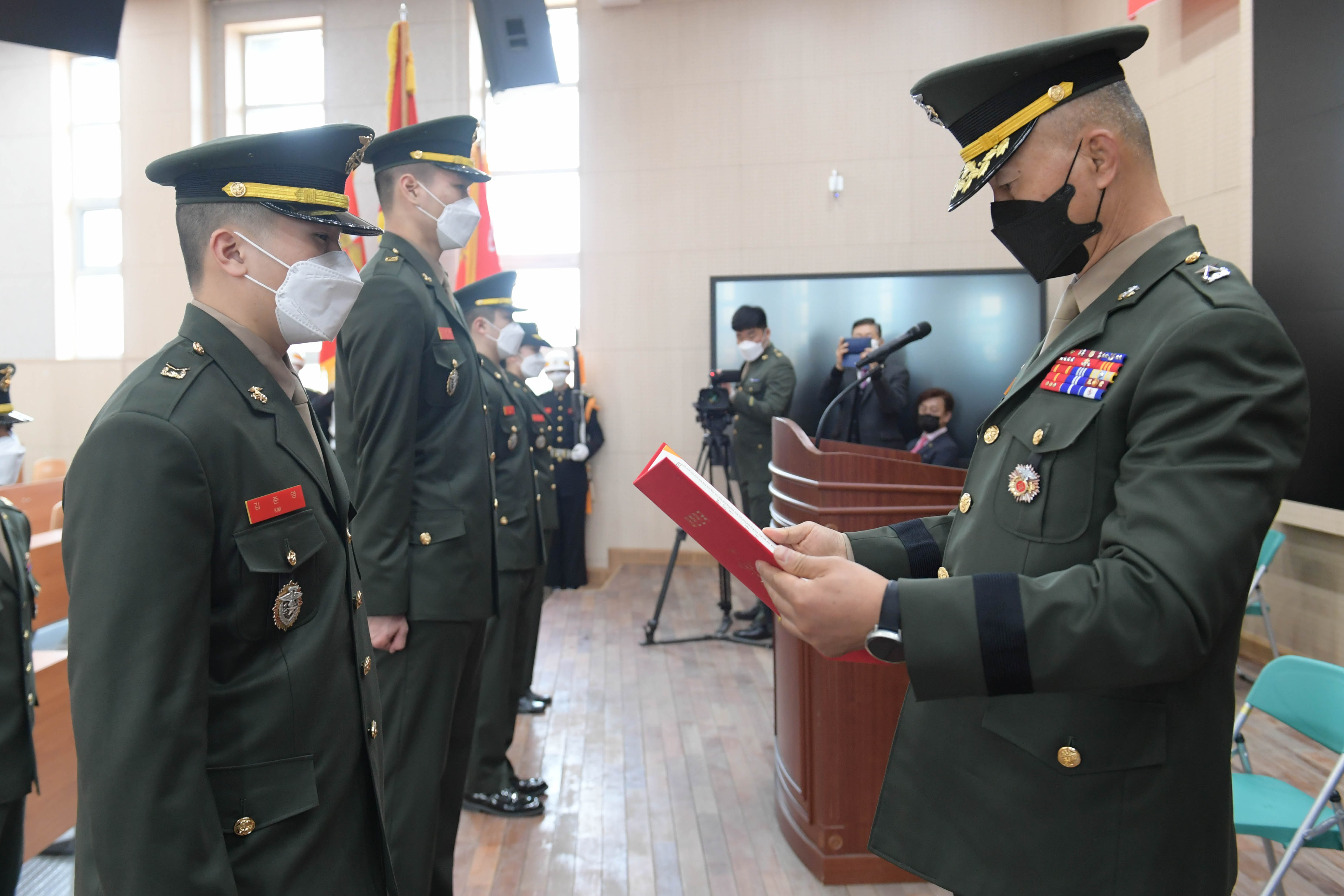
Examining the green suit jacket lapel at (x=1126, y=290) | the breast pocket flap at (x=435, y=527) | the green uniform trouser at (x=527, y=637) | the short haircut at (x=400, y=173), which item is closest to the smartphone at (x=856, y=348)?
the green uniform trouser at (x=527, y=637)

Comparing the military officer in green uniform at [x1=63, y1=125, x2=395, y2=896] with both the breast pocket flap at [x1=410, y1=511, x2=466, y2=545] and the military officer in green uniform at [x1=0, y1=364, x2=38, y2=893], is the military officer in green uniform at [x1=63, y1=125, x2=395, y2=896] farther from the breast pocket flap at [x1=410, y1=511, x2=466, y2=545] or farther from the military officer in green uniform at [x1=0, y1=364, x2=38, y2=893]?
the military officer in green uniform at [x1=0, y1=364, x2=38, y2=893]

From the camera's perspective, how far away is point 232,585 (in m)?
0.98

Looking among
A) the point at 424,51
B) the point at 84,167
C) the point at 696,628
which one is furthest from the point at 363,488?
the point at 84,167

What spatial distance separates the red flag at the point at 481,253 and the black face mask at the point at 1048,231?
209 inches

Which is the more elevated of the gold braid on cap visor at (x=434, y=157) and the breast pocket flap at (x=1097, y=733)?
the gold braid on cap visor at (x=434, y=157)

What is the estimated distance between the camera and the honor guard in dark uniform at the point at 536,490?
3305mm

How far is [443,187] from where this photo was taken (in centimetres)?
207

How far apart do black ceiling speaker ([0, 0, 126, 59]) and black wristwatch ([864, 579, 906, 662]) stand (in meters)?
3.41

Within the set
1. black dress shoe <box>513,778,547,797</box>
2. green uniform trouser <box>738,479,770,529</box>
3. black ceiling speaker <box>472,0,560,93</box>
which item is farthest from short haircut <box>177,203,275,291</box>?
black ceiling speaker <box>472,0,560,93</box>

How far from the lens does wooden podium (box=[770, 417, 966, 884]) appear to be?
2189mm

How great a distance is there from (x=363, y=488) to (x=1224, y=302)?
158cm

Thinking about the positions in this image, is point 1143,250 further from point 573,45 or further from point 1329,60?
point 573,45

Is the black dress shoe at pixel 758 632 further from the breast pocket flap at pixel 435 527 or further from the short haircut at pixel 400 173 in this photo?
the short haircut at pixel 400 173

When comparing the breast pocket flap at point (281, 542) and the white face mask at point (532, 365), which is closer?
the breast pocket flap at point (281, 542)
